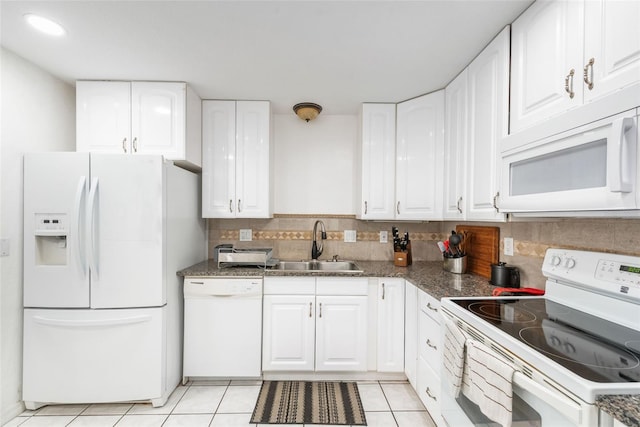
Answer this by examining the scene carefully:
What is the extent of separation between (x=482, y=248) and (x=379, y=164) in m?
1.07

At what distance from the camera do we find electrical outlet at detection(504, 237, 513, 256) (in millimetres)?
1879

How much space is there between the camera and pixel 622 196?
87 cm

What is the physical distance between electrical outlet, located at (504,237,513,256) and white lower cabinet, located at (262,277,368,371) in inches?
39.3

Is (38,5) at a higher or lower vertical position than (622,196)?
higher

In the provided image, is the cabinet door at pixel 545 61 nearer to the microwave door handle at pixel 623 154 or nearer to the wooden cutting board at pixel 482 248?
the microwave door handle at pixel 623 154

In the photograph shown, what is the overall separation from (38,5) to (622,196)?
101 inches

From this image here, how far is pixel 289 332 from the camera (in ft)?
7.32

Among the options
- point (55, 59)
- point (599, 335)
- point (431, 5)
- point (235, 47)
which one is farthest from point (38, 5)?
point (599, 335)

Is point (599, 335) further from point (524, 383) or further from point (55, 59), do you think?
point (55, 59)

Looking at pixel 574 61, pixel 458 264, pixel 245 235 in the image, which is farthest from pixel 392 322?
pixel 574 61

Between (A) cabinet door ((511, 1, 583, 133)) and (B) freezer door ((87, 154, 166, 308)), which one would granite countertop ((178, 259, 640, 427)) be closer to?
(B) freezer door ((87, 154, 166, 308))

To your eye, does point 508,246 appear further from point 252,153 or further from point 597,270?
point 252,153

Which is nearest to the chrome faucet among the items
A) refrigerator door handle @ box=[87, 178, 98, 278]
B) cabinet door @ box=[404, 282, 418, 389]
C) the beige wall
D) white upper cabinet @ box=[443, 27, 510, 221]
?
cabinet door @ box=[404, 282, 418, 389]

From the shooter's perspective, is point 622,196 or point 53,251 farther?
point 53,251
